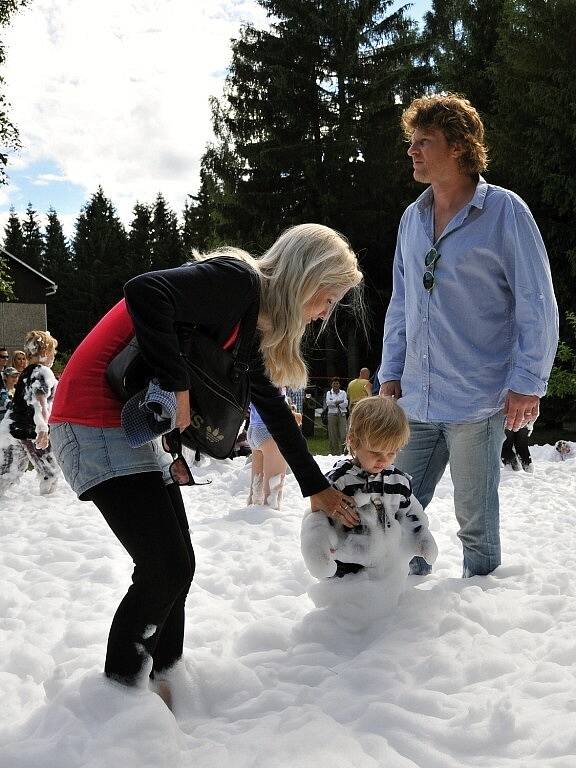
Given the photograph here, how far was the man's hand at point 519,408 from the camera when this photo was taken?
3.37 metres

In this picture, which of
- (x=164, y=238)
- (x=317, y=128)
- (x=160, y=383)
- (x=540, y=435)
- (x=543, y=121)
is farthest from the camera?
(x=164, y=238)

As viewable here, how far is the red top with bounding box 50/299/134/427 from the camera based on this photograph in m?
2.39

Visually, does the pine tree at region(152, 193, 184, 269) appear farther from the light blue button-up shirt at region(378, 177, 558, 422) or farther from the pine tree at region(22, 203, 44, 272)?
the light blue button-up shirt at region(378, 177, 558, 422)

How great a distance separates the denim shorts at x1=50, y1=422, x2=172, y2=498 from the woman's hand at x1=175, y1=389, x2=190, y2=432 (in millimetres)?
194

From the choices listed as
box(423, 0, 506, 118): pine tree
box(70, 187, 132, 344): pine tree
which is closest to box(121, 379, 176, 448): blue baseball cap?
box(423, 0, 506, 118): pine tree

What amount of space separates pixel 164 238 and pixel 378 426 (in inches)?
2083

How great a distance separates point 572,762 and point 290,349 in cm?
158

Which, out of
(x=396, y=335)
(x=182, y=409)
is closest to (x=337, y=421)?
(x=396, y=335)

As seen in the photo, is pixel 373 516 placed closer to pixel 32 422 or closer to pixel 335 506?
pixel 335 506

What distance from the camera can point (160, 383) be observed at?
2.26 m

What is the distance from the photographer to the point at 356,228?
23.2 meters

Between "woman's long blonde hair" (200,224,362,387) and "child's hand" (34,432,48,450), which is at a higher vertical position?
"woman's long blonde hair" (200,224,362,387)

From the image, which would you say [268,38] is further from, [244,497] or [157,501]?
[157,501]

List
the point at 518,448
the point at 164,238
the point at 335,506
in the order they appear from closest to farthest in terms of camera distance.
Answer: the point at 335,506 < the point at 518,448 < the point at 164,238
